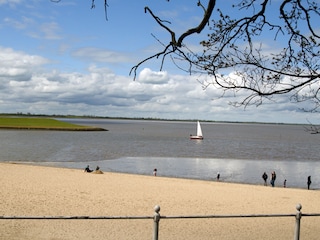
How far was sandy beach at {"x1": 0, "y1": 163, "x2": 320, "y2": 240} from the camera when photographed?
13.9 m

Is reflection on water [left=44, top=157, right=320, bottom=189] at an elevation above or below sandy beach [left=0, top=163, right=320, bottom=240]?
below

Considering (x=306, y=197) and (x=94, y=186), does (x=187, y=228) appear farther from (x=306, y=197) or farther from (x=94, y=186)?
(x=306, y=197)

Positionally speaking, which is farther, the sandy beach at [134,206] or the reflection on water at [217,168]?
the reflection on water at [217,168]

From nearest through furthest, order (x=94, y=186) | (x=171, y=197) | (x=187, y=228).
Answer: (x=187, y=228) → (x=171, y=197) → (x=94, y=186)

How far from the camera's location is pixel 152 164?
44438mm

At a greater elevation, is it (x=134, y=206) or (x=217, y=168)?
(x=134, y=206)

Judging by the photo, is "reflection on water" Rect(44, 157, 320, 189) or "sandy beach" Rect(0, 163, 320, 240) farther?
"reflection on water" Rect(44, 157, 320, 189)

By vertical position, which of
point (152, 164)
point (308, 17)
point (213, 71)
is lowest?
point (152, 164)

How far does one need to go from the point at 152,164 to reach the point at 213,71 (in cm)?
3795

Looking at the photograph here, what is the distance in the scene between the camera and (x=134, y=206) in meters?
19.1

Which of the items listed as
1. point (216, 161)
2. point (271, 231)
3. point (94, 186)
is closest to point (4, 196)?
point (94, 186)

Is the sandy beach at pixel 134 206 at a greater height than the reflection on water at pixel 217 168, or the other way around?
the sandy beach at pixel 134 206

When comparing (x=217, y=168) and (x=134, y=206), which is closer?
(x=134, y=206)

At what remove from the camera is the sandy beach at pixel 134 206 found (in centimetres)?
1388
